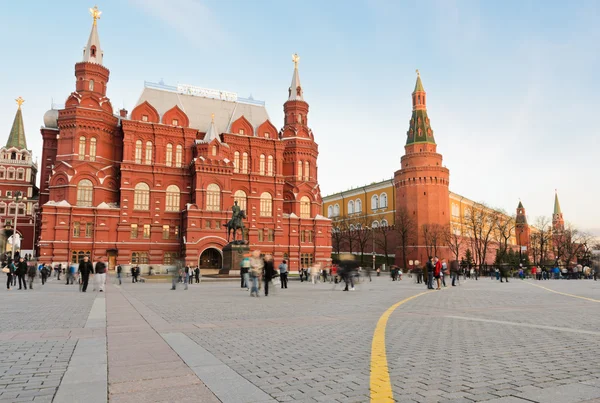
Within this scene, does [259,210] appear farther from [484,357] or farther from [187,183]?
[484,357]

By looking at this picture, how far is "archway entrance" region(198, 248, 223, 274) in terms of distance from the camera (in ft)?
185

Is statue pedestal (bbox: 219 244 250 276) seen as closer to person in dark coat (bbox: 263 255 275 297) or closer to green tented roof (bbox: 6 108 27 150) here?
person in dark coat (bbox: 263 255 275 297)

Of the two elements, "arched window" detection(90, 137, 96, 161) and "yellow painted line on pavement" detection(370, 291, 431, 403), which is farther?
"arched window" detection(90, 137, 96, 161)

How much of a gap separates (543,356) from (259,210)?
55.9m

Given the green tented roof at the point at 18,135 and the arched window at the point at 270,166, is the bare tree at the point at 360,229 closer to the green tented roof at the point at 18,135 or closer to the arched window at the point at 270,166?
the arched window at the point at 270,166

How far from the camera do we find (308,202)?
6581cm

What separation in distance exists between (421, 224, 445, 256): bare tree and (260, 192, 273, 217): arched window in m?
28.3

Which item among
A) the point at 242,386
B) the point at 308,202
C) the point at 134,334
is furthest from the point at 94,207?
the point at 242,386

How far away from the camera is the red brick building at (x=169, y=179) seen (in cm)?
5303

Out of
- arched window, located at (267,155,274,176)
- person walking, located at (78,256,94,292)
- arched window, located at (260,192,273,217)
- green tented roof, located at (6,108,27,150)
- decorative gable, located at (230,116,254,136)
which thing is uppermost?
green tented roof, located at (6,108,27,150)

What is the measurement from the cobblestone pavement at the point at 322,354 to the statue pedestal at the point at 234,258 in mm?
27139

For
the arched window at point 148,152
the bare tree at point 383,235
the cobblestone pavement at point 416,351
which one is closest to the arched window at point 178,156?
the arched window at point 148,152

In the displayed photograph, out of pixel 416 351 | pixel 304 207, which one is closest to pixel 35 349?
pixel 416 351

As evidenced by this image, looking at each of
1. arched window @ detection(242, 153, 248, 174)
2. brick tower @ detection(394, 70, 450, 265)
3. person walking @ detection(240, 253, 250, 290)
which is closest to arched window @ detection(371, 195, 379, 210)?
brick tower @ detection(394, 70, 450, 265)
